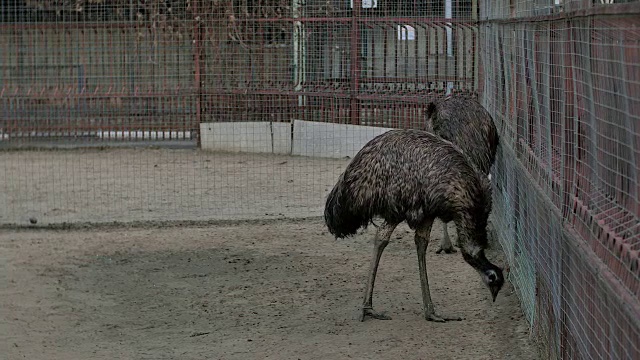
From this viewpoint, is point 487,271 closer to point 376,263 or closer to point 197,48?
point 376,263

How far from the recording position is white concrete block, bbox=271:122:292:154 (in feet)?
42.8

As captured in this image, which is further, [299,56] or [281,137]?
[281,137]

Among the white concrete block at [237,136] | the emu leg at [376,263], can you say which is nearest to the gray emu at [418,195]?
the emu leg at [376,263]

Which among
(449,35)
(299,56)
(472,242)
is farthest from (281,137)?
(472,242)

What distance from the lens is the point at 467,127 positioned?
750cm

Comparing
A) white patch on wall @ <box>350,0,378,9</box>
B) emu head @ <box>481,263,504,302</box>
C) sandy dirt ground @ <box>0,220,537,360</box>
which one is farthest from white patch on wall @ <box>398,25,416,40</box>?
emu head @ <box>481,263,504,302</box>

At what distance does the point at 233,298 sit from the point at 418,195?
172 cm

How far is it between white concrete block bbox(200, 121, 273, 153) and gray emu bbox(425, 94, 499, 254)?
5611mm

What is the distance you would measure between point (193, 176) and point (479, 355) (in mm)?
6534

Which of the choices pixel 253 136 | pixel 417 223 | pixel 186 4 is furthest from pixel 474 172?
pixel 186 4

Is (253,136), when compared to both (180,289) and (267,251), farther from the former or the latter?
(180,289)

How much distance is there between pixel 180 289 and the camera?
23.7ft

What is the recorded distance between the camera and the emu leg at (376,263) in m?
6.18

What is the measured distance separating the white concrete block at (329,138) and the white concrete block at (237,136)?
462 millimetres
